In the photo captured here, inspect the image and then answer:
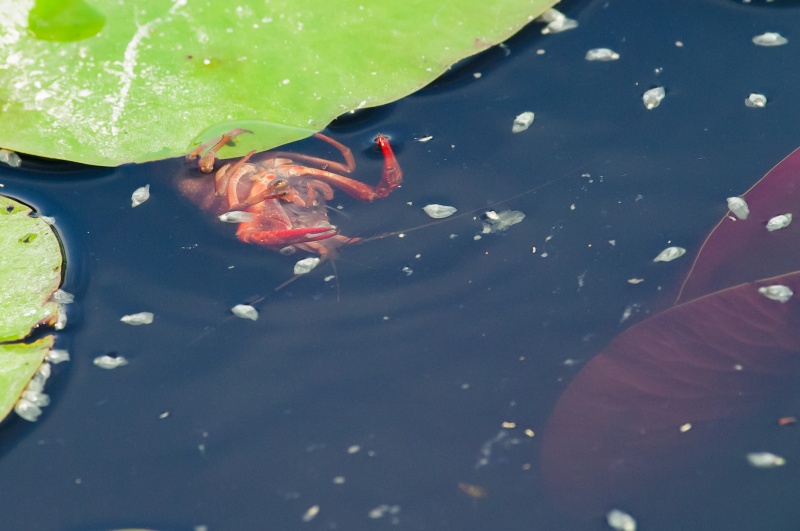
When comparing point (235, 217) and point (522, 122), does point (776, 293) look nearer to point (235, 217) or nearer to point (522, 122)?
point (522, 122)

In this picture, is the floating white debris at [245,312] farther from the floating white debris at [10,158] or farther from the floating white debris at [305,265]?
the floating white debris at [10,158]

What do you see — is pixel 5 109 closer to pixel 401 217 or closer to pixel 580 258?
pixel 401 217

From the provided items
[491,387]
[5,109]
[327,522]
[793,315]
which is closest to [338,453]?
[327,522]

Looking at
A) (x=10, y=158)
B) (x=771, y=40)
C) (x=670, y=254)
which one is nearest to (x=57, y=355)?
(x=10, y=158)

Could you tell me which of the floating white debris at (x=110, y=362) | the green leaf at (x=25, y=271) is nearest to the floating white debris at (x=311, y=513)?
the floating white debris at (x=110, y=362)

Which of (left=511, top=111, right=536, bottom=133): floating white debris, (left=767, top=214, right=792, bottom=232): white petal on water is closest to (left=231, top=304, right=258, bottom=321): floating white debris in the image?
(left=511, top=111, right=536, bottom=133): floating white debris

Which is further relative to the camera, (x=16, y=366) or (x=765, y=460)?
(x=16, y=366)
